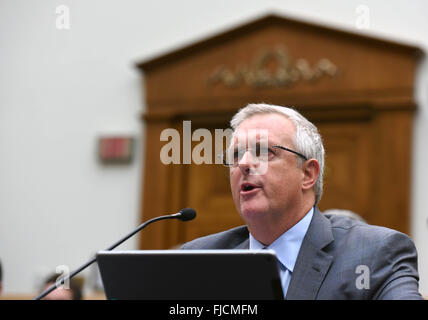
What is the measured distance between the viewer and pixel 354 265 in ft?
6.76

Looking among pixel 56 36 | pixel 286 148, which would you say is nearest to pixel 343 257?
pixel 286 148

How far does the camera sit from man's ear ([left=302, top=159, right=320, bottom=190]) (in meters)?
2.40

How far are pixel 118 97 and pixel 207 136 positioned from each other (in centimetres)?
91

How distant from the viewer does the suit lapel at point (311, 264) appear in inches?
81.5

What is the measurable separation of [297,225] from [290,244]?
0.25 ft

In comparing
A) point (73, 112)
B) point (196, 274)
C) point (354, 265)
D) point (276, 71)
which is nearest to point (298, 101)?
point (276, 71)

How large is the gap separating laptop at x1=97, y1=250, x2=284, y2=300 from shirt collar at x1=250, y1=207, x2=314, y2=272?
0.55 metres

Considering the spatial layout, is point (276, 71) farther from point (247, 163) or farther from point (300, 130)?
point (247, 163)

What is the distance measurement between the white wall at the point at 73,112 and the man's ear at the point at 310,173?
3385mm

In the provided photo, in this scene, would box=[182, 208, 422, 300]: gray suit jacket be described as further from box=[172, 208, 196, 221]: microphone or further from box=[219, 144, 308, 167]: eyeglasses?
box=[172, 208, 196, 221]: microphone

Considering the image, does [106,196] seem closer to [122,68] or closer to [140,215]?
[140,215]

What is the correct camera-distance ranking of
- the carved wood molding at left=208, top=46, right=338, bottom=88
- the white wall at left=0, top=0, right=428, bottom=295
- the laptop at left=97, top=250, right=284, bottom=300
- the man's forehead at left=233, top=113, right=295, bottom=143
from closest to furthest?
the laptop at left=97, top=250, right=284, bottom=300 < the man's forehead at left=233, top=113, right=295, bottom=143 < the carved wood molding at left=208, top=46, right=338, bottom=88 < the white wall at left=0, top=0, right=428, bottom=295

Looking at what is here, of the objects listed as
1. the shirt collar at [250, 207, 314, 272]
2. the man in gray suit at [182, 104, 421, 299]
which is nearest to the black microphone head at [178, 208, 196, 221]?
the man in gray suit at [182, 104, 421, 299]

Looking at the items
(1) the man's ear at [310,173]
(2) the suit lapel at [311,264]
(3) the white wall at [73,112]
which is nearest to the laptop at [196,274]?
(2) the suit lapel at [311,264]
